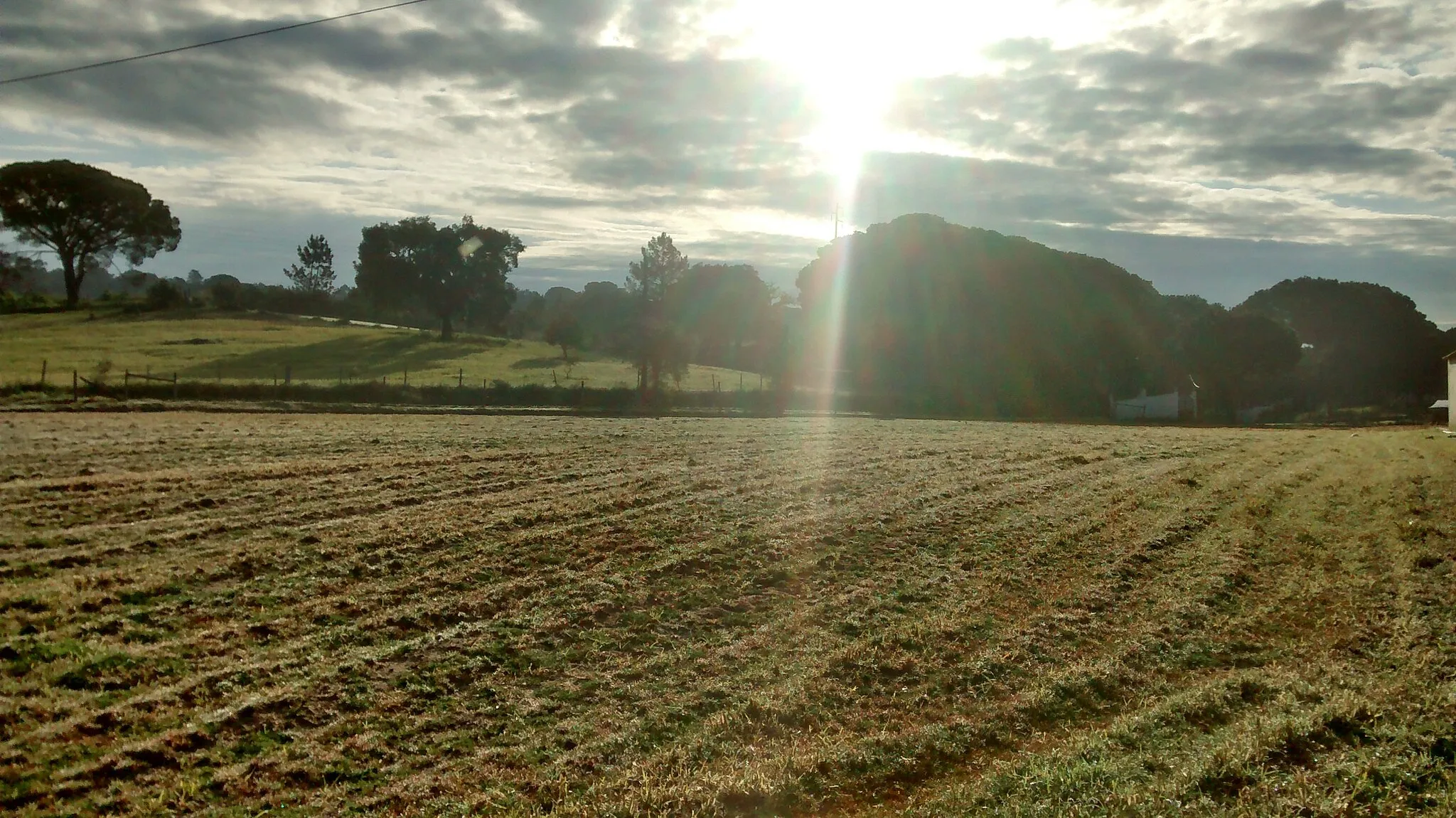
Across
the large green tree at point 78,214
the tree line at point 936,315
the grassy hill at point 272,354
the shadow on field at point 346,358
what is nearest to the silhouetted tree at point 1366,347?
the tree line at point 936,315

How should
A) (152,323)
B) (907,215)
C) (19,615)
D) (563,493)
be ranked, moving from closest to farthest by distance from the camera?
(19,615)
(563,493)
(152,323)
(907,215)

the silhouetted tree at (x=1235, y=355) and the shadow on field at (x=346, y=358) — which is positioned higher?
the silhouetted tree at (x=1235, y=355)

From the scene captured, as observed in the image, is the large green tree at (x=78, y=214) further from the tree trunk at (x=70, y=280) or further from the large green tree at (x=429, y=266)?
the large green tree at (x=429, y=266)

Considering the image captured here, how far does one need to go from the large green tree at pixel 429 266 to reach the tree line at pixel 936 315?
0.17 metres

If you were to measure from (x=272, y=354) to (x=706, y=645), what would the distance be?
Answer: 66380mm

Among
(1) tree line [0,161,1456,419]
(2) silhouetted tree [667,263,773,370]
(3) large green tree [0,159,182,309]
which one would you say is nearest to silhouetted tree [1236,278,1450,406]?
(1) tree line [0,161,1456,419]

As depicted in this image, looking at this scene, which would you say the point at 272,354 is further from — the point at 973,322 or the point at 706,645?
the point at 706,645

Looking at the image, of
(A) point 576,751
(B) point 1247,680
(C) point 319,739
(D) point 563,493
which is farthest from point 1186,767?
(D) point 563,493

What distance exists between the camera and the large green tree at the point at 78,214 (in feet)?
293

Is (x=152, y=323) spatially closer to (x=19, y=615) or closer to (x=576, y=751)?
(x=19, y=615)

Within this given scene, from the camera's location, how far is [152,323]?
80.4 metres

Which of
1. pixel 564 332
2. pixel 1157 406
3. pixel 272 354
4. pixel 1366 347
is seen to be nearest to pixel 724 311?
pixel 564 332

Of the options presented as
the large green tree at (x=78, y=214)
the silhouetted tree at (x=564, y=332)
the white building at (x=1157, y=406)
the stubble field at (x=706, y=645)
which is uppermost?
the large green tree at (x=78, y=214)

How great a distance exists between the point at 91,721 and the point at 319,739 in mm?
2132
